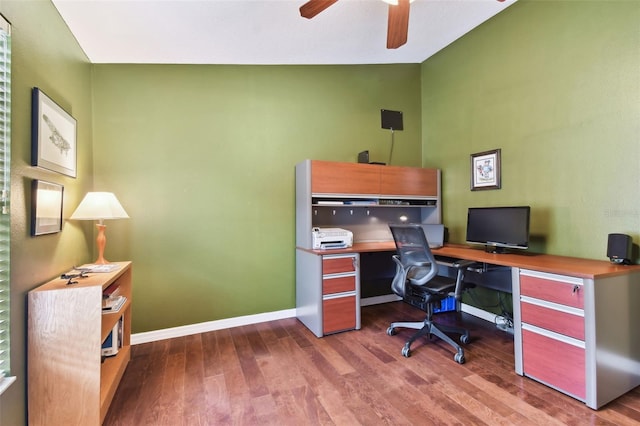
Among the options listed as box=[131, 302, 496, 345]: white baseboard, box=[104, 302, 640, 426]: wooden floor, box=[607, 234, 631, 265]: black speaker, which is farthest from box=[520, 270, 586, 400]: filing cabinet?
box=[131, 302, 496, 345]: white baseboard

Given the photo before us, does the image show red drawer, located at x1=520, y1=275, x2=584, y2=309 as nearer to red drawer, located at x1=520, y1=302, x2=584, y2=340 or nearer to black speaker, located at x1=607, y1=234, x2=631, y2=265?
red drawer, located at x1=520, y1=302, x2=584, y2=340

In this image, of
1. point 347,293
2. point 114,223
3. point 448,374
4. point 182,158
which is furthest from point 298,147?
point 448,374

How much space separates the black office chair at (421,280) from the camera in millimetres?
2352

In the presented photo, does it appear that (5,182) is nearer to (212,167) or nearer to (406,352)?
(212,167)

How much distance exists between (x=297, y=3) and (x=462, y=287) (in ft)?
8.99

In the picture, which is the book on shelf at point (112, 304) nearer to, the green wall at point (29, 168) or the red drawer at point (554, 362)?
the green wall at point (29, 168)

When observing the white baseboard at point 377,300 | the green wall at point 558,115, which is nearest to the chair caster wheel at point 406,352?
the white baseboard at point 377,300

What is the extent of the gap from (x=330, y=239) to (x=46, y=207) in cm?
225

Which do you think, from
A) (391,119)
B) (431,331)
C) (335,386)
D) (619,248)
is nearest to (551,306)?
(619,248)

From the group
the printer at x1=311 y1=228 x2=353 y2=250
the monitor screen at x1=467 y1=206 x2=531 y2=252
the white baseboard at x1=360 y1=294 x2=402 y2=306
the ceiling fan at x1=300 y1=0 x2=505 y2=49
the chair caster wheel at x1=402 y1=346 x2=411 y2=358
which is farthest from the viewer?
the white baseboard at x1=360 y1=294 x2=402 y2=306

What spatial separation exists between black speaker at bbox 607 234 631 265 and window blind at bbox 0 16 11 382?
12.2 ft

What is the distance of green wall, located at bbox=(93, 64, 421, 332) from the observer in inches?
106

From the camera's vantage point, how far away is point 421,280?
240 centimetres

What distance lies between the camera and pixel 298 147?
11.0 ft
